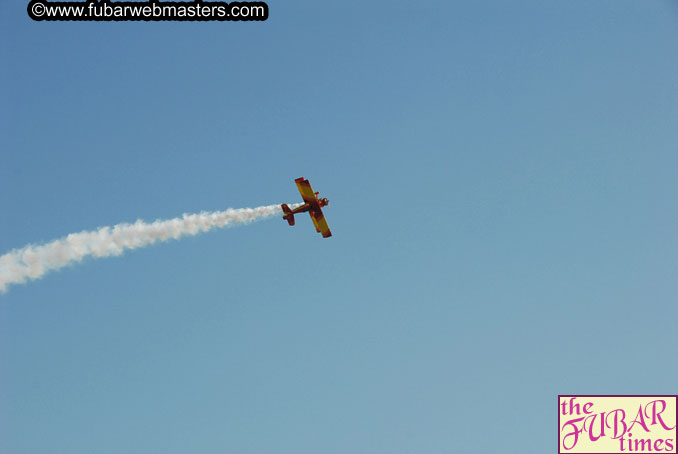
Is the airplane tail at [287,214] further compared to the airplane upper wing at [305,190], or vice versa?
the airplane tail at [287,214]

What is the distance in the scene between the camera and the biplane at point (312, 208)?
87.5 metres

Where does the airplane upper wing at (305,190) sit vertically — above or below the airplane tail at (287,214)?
above

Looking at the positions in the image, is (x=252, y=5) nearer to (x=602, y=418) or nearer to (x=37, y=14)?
(x=37, y=14)

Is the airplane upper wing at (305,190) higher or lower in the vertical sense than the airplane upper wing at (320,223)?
higher

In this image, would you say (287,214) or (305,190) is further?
(287,214)

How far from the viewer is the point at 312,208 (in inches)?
3474

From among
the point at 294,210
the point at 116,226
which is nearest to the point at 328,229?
the point at 294,210

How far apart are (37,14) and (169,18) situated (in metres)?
10.0

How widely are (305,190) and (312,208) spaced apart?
198 centimetres

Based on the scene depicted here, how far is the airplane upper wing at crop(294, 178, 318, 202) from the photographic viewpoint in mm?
87150

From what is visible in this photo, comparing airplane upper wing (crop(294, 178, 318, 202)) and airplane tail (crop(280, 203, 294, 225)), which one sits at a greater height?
airplane upper wing (crop(294, 178, 318, 202))

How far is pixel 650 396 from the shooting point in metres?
69.2

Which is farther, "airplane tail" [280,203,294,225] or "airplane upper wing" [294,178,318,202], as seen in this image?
"airplane tail" [280,203,294,225]

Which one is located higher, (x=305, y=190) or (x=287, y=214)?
(x=305, y=190)
